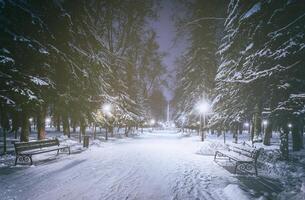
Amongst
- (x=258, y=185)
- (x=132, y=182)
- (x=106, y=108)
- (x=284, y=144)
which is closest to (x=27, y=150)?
(x=132, y=182)

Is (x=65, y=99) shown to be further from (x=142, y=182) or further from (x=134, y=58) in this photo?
(x=134, y=58)

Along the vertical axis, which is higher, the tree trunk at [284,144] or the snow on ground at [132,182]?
the tree trunk at [284,144]

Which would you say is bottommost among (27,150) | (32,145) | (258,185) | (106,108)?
(258,185)

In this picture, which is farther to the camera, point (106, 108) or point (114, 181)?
point (106, 108)

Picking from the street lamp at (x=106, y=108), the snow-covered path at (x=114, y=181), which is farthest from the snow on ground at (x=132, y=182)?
the street lamp at (x=106, y=108)

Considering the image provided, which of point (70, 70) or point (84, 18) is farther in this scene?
point (84, 18)

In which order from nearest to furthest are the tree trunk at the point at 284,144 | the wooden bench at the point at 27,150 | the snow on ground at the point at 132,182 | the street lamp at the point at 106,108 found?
the snow on ground at the point at 132,182 < the wooden bench at the point at 27,150 < the tree trunk at the point at 284,144 < the street lamp at the point at 106,108

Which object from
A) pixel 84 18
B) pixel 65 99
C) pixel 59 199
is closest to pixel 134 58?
pixel 84 18

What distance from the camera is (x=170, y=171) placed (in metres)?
10.5

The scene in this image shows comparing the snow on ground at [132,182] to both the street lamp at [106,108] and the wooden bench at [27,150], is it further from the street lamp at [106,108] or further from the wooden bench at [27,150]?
the street lamp at [106,108]

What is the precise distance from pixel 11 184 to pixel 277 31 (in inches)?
386

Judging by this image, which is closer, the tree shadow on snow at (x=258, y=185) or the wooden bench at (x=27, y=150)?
the tree shadow on snow at (x=258, y=185)

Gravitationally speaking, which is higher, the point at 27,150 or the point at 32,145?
the point at 32,145

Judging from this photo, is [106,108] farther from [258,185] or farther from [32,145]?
[258,185]
